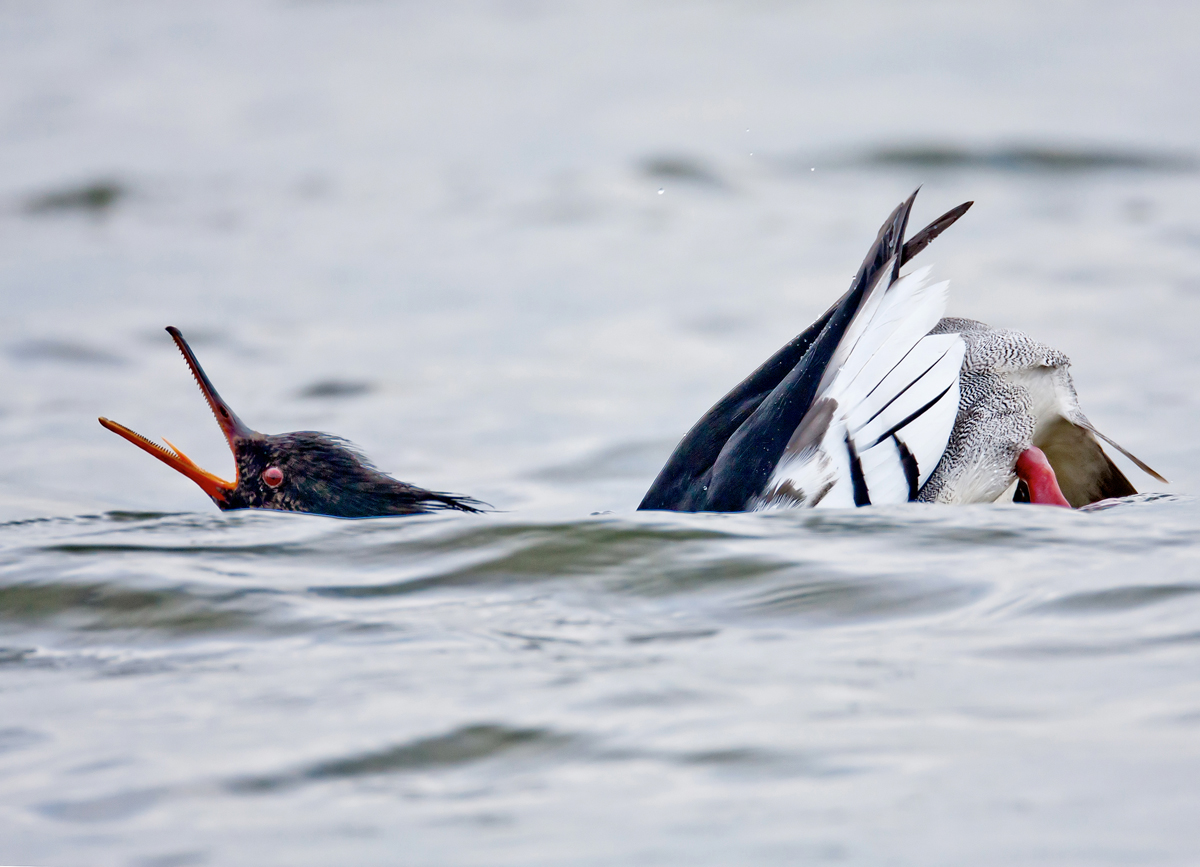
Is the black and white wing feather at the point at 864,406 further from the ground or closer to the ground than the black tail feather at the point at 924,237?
closer to the ground

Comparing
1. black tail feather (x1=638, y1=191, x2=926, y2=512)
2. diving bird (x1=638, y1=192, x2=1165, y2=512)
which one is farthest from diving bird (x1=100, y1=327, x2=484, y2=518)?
diving bird (x1=638, y1=192, x2=1165, y2=512)

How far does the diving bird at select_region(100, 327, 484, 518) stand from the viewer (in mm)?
4910

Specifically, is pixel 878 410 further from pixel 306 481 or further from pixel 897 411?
pixel 306 481

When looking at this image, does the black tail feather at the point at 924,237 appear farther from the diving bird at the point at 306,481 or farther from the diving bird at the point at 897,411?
the diving bird at the point at 306,481

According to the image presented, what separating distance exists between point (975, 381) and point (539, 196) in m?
7.22

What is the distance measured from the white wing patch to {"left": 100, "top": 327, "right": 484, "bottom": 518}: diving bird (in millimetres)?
A: 1272

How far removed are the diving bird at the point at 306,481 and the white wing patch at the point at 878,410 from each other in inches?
50.1

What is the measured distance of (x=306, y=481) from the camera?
16.3ft

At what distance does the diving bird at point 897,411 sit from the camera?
4.16m

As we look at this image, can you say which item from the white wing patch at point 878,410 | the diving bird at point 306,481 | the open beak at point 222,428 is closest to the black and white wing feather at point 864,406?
the white wing patch at point 878,410

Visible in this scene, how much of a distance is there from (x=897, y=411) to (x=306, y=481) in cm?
209

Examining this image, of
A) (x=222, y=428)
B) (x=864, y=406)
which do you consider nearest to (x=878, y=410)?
(x=864, y=406)

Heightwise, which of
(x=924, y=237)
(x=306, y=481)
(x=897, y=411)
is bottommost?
(x=306, y=481)

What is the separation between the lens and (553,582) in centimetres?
355
